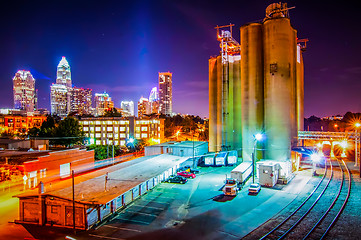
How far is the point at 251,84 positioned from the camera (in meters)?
40.8

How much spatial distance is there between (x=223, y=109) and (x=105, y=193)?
3775cm

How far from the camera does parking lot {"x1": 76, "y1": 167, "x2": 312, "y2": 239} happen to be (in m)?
17.0

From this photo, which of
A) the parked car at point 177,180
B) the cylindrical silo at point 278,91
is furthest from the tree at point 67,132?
the cylindrical silo at point 278,91

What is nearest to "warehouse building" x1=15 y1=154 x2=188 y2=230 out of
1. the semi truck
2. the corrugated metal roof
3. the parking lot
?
the corrugated metal roof

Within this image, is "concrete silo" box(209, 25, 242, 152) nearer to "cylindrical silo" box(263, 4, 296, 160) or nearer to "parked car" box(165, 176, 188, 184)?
"cylindrical silo" box(263, 4, 296, 160)

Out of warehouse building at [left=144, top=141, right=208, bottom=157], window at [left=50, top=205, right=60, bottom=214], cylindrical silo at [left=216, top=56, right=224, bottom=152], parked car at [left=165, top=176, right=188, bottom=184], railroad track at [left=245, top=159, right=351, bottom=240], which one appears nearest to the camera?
railroad track at [left=245, top=159, right=351, bottom=240]

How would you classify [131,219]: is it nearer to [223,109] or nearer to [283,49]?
[283,49]

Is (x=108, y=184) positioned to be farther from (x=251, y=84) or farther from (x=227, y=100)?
(x=227, y=100)

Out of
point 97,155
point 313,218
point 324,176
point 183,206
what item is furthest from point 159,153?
point 313,218

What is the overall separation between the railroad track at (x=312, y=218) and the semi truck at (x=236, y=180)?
6.22 metres

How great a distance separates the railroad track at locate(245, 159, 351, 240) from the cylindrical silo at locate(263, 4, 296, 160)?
956cm

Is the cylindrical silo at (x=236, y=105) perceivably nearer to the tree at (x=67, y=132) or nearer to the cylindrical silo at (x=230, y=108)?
the cylindrical silo at (x=230, y=108)

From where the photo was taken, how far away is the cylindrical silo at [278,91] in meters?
36.8

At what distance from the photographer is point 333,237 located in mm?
16094
